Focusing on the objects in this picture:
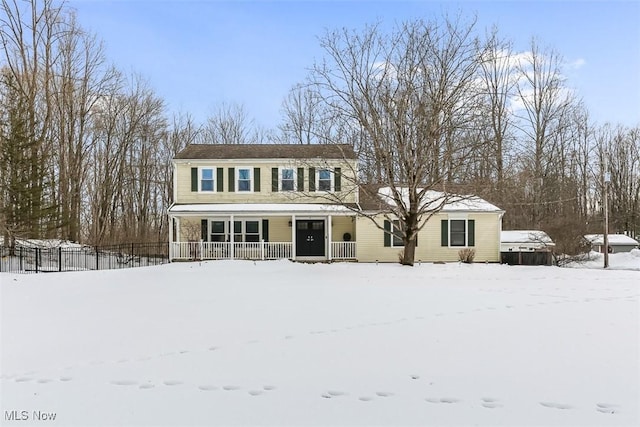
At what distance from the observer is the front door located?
21734mm

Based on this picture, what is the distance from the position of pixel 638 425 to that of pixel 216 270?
49.2 feet

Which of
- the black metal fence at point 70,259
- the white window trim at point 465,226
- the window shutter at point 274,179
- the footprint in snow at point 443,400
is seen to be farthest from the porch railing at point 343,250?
the footprint in snow at point 443,400

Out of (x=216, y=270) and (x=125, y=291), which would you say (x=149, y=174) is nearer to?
(x=216, y=270)

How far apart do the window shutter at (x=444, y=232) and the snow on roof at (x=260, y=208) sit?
4.57m

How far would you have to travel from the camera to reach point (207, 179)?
21.7 metres

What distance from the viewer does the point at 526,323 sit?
288 inches

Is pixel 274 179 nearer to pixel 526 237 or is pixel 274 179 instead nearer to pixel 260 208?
pixel 260 208

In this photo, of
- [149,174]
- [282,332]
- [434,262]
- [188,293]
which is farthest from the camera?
[149,174]

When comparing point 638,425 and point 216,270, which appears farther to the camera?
point 216,270

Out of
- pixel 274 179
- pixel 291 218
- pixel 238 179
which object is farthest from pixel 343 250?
pixel 238 179

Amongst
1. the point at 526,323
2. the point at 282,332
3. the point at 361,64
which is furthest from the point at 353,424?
the point at 361,64

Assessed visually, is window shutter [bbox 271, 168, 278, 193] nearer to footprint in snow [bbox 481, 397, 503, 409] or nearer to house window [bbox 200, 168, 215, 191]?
house window [bbox 200, 168, 215, 191]

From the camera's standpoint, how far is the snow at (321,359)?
3846 millimetres

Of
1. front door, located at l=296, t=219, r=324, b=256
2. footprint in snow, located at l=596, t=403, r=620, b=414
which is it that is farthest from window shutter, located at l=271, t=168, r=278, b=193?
footprint in snow, located at l=596, t=403, r=620, b=414
